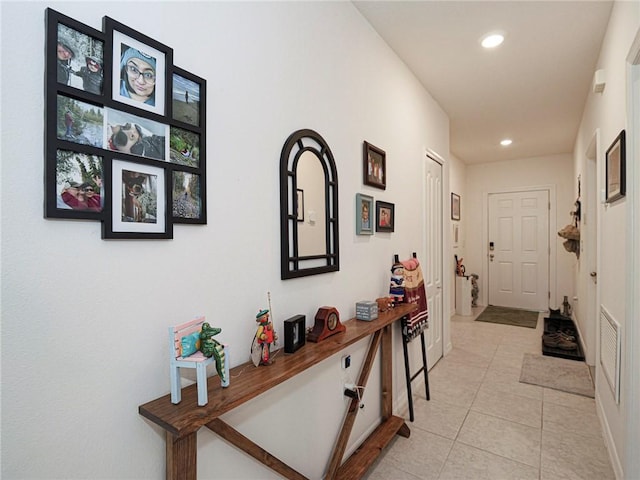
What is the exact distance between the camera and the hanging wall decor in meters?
0.82

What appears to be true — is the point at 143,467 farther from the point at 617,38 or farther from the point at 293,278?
the point at 617,38

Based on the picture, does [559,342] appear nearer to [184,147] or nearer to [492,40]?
[492,40]

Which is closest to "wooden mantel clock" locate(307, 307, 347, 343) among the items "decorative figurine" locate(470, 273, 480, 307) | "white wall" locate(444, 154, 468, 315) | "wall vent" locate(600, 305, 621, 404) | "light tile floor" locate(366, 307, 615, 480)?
"light tile floor" locate(366, 307, 615, 480)

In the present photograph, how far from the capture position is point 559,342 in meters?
3.91

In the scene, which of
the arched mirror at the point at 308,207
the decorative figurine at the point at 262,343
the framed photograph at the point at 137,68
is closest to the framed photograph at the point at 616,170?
the arched mirror at the point at 308,207

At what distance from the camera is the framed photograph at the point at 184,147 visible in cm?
107

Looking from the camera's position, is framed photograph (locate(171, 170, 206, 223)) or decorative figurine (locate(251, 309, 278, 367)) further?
decorative figurine (locate(251, 309, 278, 367))

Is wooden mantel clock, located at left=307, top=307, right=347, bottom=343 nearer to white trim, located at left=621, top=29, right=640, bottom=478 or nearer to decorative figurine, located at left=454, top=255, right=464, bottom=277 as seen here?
white trim, located at left=621, top=29, right=640, bottom=478

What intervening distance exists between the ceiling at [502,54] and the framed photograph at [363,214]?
118 cm

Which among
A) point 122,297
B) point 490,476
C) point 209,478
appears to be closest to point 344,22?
point 122,297

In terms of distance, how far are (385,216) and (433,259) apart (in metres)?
1.22

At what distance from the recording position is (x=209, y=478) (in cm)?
117

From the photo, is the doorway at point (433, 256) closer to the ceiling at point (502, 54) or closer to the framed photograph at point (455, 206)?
the ceiling at point (502, 54)

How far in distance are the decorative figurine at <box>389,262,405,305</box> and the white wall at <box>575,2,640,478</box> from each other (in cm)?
118
